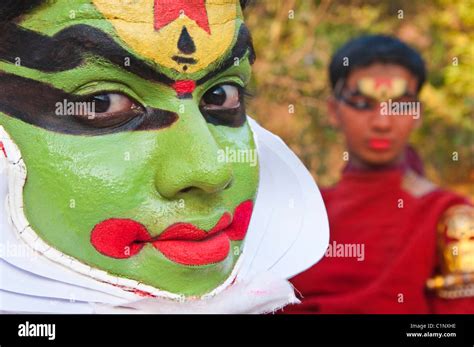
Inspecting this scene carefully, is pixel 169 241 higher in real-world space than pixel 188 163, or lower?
lower

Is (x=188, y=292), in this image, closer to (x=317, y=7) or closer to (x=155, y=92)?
(x=155, y=92)

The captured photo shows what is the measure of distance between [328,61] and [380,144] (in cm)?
67

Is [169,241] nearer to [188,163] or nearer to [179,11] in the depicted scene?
[188,163]

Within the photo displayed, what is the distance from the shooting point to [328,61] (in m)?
3.50

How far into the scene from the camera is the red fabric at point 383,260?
2816 mm

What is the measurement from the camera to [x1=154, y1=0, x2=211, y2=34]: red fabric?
6.24 ft

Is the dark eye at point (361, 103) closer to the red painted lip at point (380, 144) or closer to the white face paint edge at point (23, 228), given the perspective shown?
the red painted lip at point (380, 144)

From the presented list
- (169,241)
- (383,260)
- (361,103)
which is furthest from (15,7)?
(383,260)

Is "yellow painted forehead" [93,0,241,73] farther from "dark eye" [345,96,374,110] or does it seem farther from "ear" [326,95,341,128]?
"ear" [326,95,341,128]

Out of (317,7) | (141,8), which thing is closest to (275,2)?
(317,7)

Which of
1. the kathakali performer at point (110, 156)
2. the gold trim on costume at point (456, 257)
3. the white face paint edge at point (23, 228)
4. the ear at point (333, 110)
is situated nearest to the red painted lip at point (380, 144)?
the ear at point (333, 110)

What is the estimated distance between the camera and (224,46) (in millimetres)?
2000

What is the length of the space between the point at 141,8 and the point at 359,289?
1.40 meters

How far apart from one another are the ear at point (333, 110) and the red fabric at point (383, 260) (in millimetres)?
296
